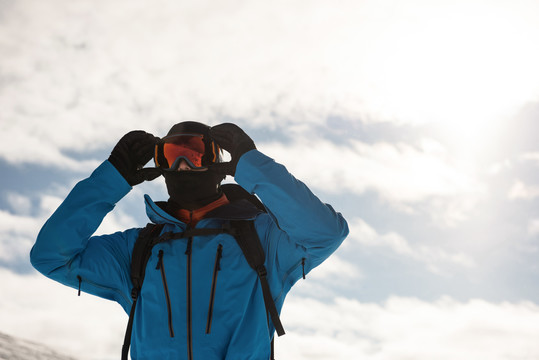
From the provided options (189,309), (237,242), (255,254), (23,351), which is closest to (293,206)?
(255,254)

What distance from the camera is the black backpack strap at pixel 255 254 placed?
3902 mm

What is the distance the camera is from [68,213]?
4.16 meters

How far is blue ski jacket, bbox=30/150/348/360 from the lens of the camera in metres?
3.71

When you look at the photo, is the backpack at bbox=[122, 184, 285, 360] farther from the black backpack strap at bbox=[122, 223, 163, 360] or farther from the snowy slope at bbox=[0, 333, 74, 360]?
the snowy slope at bbox=[0, 333, 74, 360]

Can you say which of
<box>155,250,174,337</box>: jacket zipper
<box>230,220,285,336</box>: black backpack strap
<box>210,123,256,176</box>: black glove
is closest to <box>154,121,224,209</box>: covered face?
<box>210,123,256,176</box>: black glove

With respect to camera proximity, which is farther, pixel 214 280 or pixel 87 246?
pixel 87 246

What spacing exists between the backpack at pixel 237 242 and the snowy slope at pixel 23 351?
3.33 m

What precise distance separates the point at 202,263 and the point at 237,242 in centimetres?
37

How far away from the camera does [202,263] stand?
13.6 feet

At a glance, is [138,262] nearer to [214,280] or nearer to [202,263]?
[202,263]

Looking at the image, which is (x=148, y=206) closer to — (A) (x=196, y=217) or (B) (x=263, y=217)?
(A) (x=196, y=217)

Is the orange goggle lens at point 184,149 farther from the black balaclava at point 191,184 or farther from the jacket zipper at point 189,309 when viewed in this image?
the jacket zipper at point 189,309

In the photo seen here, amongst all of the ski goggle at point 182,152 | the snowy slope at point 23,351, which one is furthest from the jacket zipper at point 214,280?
the snowy slope at point 23,351

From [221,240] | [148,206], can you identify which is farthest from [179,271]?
[148,206]
